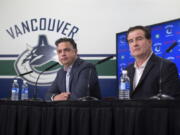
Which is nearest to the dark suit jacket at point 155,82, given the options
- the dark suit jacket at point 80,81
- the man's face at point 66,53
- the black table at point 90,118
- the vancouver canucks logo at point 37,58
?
the dark suit jacket at point 80,81

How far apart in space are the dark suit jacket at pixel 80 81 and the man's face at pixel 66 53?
0.07 meters

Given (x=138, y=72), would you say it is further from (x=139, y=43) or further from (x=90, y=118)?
(x=90, y=118)

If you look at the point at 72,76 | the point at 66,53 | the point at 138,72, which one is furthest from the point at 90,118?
the point at 66,53

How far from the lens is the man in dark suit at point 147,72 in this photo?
8.39 feet

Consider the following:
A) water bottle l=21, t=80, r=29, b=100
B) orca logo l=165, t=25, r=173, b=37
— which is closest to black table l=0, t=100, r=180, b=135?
orca logo l=165, t=25, r=173, b=37

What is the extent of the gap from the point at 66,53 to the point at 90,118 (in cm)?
146

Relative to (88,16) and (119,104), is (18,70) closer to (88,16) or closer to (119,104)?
(88,16)

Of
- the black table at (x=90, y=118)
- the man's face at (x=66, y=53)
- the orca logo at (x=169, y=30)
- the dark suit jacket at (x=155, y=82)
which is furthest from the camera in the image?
the orca logo at (x=169, y=30)

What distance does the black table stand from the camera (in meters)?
1.75

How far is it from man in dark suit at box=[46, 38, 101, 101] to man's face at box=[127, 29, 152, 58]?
46 cm

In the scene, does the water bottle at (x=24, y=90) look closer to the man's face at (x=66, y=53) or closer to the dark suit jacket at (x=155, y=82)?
the man's face at (x=66, y=53)

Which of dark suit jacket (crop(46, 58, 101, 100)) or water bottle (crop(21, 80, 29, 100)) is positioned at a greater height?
dark suit jacket (crop(46, 58, 101, 100))

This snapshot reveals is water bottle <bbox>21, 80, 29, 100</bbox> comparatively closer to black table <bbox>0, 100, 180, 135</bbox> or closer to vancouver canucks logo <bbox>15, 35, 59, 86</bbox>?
vancouver canucks logo <bbox>15, 35, 59, 86</bbox>

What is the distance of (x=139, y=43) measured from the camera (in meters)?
2.84
